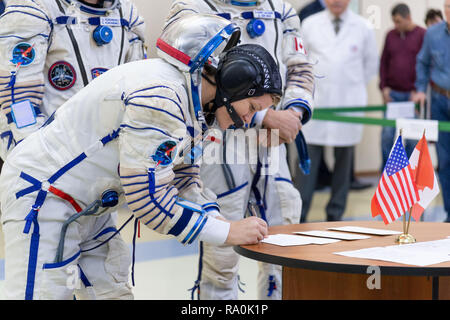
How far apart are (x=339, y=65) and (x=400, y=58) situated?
0.62 metres

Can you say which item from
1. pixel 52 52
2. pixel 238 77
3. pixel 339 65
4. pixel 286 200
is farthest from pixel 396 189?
pixel 339 65

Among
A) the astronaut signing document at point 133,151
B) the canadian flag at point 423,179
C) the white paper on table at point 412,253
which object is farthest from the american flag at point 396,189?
the astronaut signing document at point 133,151

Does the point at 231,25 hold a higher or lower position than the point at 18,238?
higher

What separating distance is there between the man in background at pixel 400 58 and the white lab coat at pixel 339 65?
23 centimetres

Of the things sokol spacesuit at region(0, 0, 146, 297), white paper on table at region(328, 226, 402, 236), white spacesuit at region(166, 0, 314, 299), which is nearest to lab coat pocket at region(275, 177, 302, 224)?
white spacesuit at region(166, 0, 314, 299)

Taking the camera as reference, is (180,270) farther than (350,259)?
Yes

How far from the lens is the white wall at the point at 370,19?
10.1ft

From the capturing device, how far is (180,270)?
457cm

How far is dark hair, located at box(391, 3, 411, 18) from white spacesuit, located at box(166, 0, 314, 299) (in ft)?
9.55

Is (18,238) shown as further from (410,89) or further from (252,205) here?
(410,89)

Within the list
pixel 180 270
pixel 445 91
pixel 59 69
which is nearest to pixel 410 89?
pixel 445 91

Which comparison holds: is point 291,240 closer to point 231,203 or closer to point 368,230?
point 368,230

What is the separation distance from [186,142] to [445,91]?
3676mm

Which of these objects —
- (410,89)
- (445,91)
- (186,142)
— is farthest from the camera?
(410,89)
